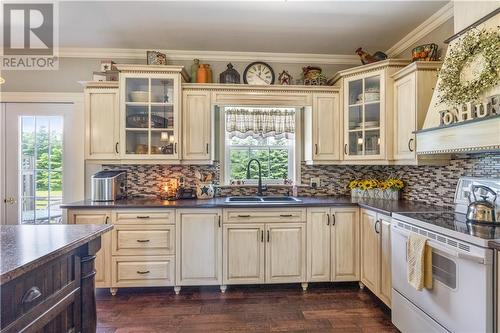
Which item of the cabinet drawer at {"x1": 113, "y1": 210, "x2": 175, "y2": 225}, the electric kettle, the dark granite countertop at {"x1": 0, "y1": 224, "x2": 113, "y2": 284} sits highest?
the electric kettle

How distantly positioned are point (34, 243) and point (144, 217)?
5.15 feet

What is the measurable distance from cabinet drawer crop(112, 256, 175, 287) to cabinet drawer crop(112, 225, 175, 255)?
63 mm

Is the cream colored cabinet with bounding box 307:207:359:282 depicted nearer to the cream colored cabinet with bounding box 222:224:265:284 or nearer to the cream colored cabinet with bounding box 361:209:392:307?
the cream colored cabinet with bounding box 361:209:392:307

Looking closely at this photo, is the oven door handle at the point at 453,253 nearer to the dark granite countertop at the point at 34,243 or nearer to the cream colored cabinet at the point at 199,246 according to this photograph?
the cream colored cabinet at the point at 199,246

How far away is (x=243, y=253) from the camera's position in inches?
112

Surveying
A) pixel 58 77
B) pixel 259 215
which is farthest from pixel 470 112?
pixel 58 77

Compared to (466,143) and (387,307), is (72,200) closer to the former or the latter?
(387,307)

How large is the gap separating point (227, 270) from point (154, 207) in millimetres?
974

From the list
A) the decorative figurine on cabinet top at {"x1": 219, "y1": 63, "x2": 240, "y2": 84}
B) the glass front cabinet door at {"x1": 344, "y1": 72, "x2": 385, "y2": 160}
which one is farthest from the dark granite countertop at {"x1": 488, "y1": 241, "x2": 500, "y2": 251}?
the decorative figurine on cabinet top at {"x1": 219, "y1": 63, "x2": 240, "y2": 84}

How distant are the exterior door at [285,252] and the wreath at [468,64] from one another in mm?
1708

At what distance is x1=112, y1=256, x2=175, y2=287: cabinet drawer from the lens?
9.18 feet

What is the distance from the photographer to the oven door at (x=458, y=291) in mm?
1422

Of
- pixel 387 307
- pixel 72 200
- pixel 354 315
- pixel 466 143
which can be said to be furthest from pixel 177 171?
pixel 466 143

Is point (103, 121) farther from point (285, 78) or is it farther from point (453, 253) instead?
point (453, 253)
